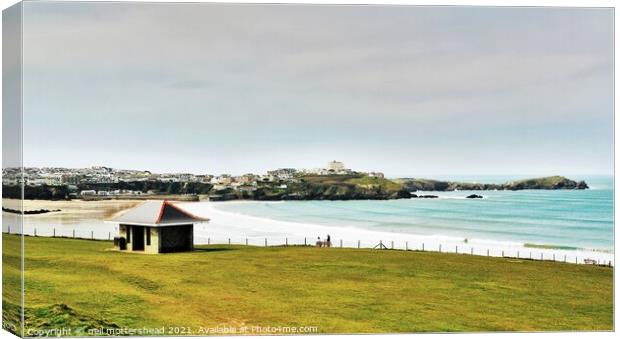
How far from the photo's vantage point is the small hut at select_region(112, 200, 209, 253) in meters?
19.7

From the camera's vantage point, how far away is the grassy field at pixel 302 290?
18766mm

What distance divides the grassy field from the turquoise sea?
0.44 metres

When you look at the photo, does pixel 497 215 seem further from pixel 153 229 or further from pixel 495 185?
pixel 153 229

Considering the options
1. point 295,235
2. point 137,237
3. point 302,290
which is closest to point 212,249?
point 137,237

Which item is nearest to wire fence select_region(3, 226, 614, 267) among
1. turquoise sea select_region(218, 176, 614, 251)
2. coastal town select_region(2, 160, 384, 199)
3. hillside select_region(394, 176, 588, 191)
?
turquoise sea select_region(218, 176, 614, 251)

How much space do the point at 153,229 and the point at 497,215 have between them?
5759 mm

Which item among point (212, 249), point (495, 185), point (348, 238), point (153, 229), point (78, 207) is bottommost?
point (212, 249)

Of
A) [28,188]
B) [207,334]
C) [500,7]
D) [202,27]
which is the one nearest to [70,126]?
[28,188]

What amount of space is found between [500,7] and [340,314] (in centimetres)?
573

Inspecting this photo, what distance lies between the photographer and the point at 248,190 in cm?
1989

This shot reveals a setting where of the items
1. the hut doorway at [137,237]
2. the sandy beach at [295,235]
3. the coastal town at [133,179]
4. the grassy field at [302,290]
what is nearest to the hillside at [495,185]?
the coastal town at [133,179]

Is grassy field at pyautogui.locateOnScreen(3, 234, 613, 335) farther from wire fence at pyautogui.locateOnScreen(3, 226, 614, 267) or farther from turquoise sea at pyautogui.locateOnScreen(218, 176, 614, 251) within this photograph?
turquoise sea at pyautogui.locateOnScreen(218, 176, 614, 251)

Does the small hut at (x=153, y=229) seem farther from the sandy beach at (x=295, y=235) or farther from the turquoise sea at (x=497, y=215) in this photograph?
the turquoise sea at (x=497, y=215)

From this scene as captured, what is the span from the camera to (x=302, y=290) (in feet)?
63.4
